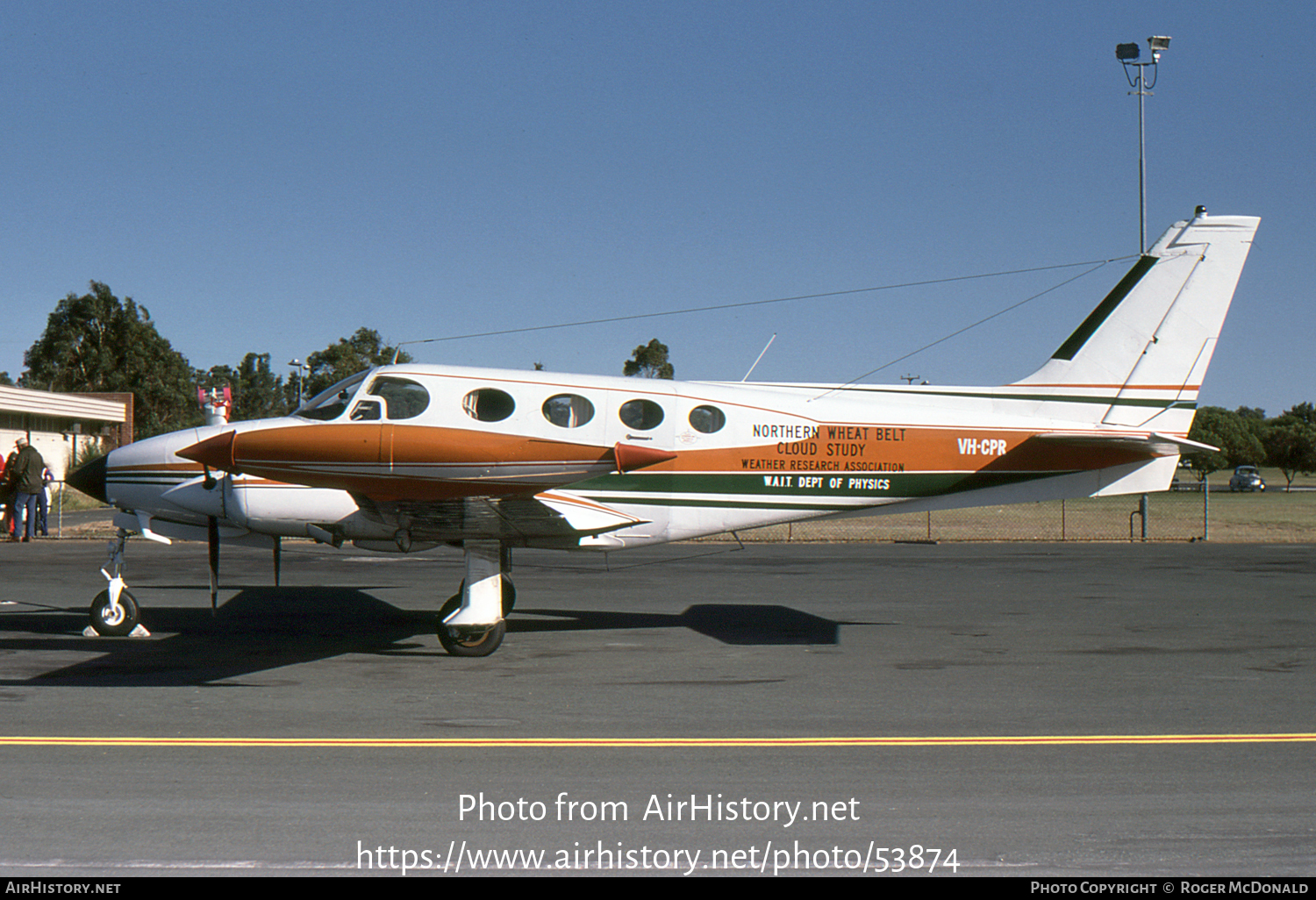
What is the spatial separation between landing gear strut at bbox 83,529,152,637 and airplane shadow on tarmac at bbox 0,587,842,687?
0.10 metres

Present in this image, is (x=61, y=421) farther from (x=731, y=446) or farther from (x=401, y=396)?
(x=731, y=446)

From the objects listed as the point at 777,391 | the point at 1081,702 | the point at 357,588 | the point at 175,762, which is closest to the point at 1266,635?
the point at 1081,702

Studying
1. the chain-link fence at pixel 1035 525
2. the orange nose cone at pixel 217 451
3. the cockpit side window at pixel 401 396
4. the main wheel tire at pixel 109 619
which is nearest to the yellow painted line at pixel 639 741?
the orange nose cone at pixel 217 451

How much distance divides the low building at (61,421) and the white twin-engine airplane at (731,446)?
114ft

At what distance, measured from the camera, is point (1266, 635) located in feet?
36.2

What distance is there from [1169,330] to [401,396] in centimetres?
852

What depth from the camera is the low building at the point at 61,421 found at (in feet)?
135

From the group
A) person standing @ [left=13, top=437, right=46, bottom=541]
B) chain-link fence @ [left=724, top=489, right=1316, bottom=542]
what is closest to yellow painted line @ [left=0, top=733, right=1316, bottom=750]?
chain-link fence @ [left=724, top=489, right=1316, bottom=542]

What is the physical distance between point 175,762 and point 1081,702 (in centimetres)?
653

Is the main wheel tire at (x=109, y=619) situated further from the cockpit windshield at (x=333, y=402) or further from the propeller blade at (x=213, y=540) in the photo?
the cockpit windshield at (x=333, y=402)

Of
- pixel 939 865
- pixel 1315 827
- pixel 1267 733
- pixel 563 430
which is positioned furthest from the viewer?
pixel 563 430

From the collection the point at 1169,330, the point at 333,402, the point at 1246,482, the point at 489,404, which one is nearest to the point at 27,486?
the point at 333,402

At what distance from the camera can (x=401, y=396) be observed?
392 inches
